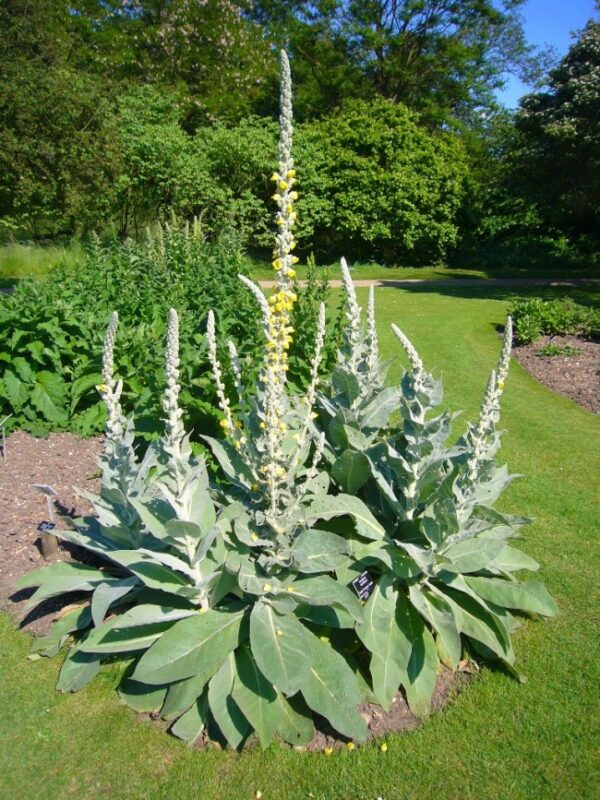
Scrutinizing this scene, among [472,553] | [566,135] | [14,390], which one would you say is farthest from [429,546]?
[566,135]

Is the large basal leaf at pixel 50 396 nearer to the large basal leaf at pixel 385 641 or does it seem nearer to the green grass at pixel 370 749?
the green grass at pixel 370 749

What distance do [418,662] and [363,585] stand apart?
474mm

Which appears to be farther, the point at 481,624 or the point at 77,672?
the point at 481,624

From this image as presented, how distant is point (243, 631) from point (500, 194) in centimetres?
2556

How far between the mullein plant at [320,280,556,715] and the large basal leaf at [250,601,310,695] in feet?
1.12

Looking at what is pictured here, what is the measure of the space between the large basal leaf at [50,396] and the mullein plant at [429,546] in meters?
3.51

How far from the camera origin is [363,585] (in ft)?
11.0

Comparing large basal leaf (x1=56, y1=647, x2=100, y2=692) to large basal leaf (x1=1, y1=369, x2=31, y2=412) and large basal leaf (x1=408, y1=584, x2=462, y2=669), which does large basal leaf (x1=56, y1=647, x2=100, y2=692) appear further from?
large basal leaf (x1=1, y1=369, x2=31, y2=412)

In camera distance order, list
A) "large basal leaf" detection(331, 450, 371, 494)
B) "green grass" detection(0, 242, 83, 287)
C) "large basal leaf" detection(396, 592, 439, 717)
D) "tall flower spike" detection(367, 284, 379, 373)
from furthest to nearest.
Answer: "green grass" detection(0, 242, 83, 287) → "tall flower spike" detection(367, 284, 379, 373) → "large basal leaf" detection(331, 450, 371, 494) → "large basal leaf" detection(396, 592, 439, 717)

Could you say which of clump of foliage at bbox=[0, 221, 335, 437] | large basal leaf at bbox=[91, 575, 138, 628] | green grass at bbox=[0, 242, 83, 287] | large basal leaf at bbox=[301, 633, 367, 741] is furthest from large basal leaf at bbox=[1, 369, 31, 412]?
green grass at bbox=[0, 242, 83, 287]

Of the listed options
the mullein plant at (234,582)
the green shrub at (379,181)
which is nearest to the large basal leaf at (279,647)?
the mullein plant at (234,582)

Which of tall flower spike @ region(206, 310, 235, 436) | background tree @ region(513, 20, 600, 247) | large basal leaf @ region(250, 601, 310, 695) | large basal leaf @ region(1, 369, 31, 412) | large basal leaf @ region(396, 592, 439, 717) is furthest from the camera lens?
background tree @ region(513, 20, 600, 247)

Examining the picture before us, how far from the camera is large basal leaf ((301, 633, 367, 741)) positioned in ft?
9.07

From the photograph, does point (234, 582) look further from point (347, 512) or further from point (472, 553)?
point (472, 553)
